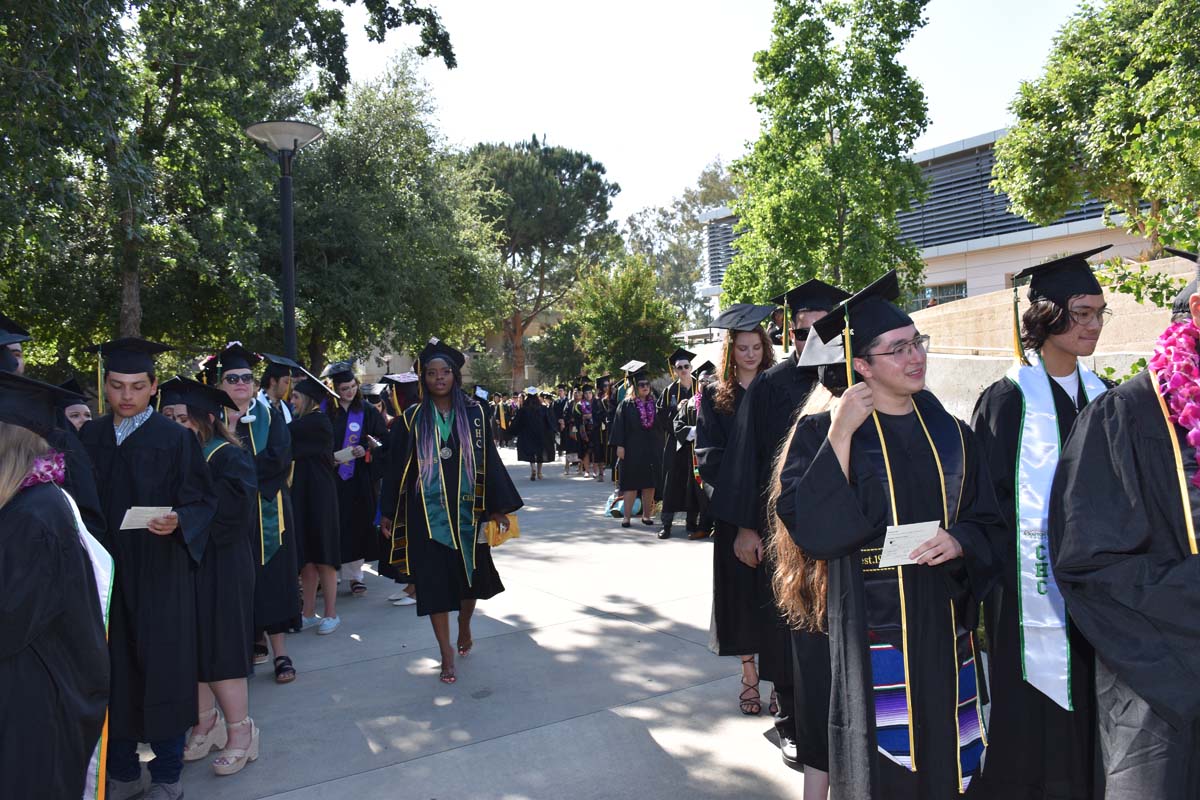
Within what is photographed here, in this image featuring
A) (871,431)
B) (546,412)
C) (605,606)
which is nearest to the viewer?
(871,431)

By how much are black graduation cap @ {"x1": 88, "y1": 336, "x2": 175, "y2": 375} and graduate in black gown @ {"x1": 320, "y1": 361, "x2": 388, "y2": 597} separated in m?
3.70

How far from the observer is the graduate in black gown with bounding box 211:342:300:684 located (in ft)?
17.7

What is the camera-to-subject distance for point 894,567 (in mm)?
2738

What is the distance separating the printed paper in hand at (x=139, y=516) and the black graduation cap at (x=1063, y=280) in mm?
3710

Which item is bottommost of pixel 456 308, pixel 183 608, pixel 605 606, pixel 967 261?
pixel 605 606

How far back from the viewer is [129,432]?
157 inches

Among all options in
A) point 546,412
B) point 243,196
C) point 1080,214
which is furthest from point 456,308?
point 1080,214

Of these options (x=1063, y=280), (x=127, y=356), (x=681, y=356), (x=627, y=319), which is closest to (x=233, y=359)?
(x=127, y=356)

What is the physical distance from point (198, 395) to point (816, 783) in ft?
11.0

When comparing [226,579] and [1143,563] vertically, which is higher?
[1143,563]

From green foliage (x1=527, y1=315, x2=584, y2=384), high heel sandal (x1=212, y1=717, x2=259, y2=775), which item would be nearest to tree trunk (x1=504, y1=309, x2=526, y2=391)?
green foliage (x1=527, y1=315, x2=584, y2=384)

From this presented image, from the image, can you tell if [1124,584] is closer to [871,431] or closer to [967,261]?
[871,431]

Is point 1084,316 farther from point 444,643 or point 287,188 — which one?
point 287,188

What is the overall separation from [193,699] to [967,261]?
2859 centimetres
